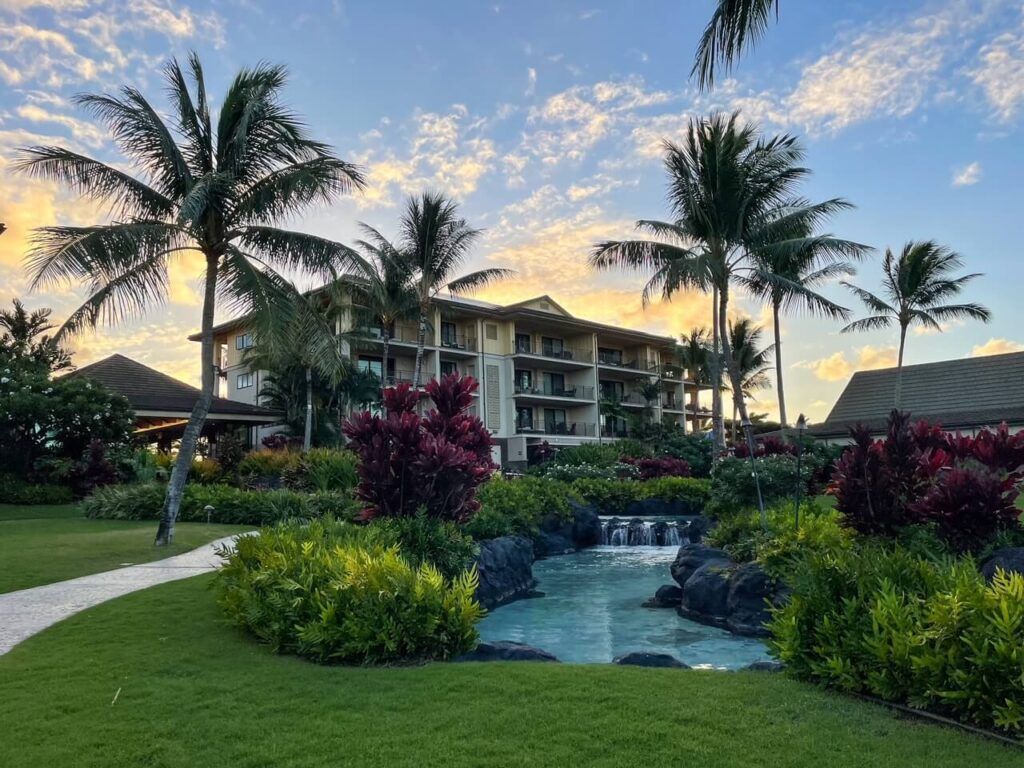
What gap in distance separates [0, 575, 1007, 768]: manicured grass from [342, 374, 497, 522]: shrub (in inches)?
161

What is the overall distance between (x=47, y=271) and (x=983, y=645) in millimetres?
12669

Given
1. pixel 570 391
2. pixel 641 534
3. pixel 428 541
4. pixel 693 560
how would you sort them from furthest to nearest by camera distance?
1. pixel 570 391
2. pixel 641 534
3. pixel 693 560
4. pixel 428 541

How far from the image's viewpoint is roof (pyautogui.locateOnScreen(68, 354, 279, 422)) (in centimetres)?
2622

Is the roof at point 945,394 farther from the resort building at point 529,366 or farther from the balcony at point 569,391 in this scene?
the balcony at point 569,391

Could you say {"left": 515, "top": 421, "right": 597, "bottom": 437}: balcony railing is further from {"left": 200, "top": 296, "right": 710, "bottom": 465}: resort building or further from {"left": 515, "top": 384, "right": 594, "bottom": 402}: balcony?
{"left": 515, "top": 384, "right": 594, "bottom": 402}: balcony

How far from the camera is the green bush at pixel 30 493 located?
1980 cm

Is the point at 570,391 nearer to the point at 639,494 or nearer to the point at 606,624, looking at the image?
the point at 639,494

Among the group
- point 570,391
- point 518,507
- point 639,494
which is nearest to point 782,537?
point 518,507

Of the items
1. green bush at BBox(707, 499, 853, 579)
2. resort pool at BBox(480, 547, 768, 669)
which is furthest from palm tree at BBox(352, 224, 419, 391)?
green bush at BBox(707, 499, 853, 579)

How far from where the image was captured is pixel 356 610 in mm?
5648

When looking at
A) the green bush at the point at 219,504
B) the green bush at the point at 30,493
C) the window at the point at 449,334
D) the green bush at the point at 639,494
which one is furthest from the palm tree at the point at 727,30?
the window at the point at 449,334

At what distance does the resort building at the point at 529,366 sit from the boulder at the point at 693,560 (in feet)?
76.1

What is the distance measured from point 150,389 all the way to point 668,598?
24125 mm

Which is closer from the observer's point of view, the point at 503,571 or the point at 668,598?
the point at 668,598
